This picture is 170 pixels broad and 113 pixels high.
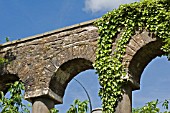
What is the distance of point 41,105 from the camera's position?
1089 centimetres

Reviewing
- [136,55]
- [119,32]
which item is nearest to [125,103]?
[136,55]

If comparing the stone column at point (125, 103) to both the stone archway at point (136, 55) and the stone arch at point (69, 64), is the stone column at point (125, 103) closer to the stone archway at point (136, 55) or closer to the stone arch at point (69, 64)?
the stone archway at point (136, 55)

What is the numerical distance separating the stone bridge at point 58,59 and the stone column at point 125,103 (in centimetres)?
2

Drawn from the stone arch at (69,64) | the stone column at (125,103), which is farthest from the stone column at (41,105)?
the stone column at (125,103)

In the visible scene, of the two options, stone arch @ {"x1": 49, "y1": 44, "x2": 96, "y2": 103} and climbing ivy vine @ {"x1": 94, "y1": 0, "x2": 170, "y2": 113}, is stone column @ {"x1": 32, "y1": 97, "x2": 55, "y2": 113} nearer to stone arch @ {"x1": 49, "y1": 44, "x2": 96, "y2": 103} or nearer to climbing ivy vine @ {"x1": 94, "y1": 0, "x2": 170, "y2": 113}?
stone arch @ {"x1": 49, "y1": 44, "x2": 96, "y2": 103}

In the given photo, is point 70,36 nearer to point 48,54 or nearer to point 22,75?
point 48,54

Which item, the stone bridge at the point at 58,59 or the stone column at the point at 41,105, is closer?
the stone bridge at the point at 58,59

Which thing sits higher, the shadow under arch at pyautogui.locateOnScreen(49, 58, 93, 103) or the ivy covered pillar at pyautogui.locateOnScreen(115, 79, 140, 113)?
the shadow under arch at pyautogui.locateOnScreen(49, 58, 93, 103)

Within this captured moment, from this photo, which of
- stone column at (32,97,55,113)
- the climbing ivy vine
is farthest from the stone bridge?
the climbing ivy vine

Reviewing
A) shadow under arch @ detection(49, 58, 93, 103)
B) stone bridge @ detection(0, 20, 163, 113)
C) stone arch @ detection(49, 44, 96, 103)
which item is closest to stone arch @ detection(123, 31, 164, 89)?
stone bridge @ detection(0, 20, 163, 113)

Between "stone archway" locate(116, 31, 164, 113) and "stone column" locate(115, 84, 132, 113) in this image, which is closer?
"stone column" locate(115, 84, 132, 113)

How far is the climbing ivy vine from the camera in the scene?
390 inches

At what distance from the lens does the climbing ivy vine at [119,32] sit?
32.5 ft

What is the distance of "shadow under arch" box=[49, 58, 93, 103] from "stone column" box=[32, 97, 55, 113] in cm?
31
